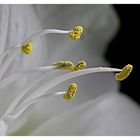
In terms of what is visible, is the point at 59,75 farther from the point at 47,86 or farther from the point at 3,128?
the point at 3,128

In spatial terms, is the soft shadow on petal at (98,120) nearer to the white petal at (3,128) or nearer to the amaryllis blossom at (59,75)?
the amaryllis blossom at (59,75)

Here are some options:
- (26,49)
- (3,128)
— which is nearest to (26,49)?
(26,49)

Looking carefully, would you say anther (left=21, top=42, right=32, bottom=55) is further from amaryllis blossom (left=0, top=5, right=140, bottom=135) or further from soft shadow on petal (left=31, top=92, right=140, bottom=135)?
soft shadow on petal (left=31, top=92, right=140, bottom=135)

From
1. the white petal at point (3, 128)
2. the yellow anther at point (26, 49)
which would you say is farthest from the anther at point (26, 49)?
the white petal at point (3, 128)

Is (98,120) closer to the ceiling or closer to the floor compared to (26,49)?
closer to the floor

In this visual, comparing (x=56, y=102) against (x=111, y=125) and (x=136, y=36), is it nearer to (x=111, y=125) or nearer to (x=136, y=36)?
(x=111, y=125)

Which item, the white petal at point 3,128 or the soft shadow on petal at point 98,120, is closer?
the white petal at point 3,128

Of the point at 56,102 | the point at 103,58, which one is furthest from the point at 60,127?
the point at 103,58

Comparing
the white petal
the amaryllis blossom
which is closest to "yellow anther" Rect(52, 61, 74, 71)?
the amaryllis blossom
